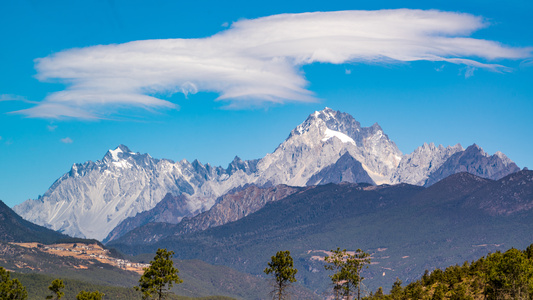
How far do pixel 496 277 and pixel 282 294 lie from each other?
44566 mm

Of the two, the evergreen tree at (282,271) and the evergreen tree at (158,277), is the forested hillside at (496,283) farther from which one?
the evergreen tree at (158,277)

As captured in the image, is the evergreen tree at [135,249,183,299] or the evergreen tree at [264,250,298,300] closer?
the evergreen tree at [135,249,183,299]

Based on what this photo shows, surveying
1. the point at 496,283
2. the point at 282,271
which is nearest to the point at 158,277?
the point at 282,271

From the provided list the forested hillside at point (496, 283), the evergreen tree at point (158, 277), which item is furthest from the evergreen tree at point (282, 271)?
the forested hillside at point (496, 283)

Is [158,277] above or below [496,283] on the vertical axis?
below

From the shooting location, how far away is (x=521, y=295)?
525 ft

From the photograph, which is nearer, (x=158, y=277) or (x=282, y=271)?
(x=158, y=277)

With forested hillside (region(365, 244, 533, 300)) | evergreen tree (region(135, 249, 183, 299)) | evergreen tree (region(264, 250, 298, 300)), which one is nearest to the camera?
forested hillside (region(365, 244, 533, 300))

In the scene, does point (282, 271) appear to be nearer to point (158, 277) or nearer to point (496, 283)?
point (158, 277)

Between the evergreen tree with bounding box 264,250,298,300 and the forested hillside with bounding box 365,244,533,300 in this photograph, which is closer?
the forested hillside with bounding box 365,244,533,300

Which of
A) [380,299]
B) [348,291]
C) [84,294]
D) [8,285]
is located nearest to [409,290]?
[380,299]

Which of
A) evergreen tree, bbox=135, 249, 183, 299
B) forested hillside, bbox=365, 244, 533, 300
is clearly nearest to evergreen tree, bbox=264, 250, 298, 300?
evergreen tree, bbox=135, 249, 183, 299

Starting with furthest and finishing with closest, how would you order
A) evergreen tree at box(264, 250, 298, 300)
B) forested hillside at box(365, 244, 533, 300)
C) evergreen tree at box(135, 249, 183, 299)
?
evergreen tree at box(264, 250, 298, 300), evergreen tree at box(135, 249, 183, 299), forested hillside at box(365, 244, 533, 300)

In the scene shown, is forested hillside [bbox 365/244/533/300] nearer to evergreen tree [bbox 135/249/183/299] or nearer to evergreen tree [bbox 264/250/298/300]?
evergreen tree [bbox 264/250/298/300]
